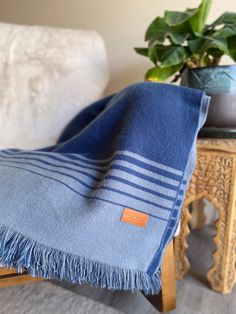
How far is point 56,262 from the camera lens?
0.51 metres

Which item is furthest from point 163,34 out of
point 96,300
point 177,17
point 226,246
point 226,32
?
point 96,300

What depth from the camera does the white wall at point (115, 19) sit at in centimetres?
112

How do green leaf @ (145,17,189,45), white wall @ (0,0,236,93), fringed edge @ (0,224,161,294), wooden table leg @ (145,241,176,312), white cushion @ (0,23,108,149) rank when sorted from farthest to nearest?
white wall @ (0,0,236,93) < white cushion @ (0,23,108,149) < green leaf @ (145,17,189,45) < wooden table leg @ (145,241,176,312) < fringed edge @ (0,224,161,294)

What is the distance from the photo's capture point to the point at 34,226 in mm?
524

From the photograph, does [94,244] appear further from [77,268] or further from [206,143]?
[206,143]

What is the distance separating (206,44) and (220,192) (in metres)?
0.36

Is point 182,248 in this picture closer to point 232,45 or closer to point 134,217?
point 134,217

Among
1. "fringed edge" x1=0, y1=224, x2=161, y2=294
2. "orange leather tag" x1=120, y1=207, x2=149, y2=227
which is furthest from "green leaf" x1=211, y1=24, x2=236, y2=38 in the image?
"fringed edge" x1=0, y1=224, x2=161, y2=294

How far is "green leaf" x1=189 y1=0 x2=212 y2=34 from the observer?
0.73 m

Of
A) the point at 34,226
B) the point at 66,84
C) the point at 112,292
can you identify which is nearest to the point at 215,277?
the point at 112,292

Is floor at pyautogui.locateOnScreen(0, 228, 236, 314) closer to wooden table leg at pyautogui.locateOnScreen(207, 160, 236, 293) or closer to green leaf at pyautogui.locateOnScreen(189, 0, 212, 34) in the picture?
wooden table leg at pyautogui.locateOnScreen(207, 160, 236, 293)

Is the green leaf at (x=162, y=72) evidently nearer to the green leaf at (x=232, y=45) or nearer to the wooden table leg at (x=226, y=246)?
the green leaf at (x=232, y=45)

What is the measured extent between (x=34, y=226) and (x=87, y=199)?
109 millimetres

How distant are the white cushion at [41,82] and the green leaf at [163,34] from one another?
0.26 m
